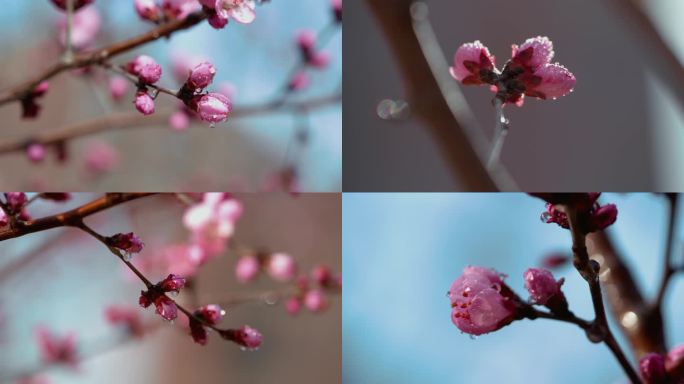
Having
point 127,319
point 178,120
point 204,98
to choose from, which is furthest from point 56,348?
point 204,98

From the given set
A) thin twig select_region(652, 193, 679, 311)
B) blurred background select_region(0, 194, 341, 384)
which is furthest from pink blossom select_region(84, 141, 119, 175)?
thin twig select_region(652, 193, 679, 311)

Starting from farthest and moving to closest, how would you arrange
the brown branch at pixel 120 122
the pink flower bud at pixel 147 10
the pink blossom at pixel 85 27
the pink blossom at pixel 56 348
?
the pink blossom at pixel 56 348 < the pink blossom at pixel 85 27 < the brown branch at pixel 120 122 < the pink flower bud at pixel 147 10

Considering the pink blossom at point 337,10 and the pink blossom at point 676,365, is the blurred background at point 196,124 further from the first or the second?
the pink blossom at point 676,365

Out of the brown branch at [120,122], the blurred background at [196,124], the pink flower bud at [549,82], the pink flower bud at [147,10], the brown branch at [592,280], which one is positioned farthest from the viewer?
the blurred background at [196,124]

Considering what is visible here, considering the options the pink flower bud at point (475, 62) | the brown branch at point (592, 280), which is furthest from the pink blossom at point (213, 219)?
the brown branch at point (592, 280)

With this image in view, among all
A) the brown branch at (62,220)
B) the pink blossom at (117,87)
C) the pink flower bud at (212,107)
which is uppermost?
the pink flower bud at (212,107)

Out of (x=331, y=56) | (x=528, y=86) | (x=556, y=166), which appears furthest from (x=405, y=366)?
(x=528, y=86)

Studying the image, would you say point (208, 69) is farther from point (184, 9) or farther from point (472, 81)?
point (472, 81)
